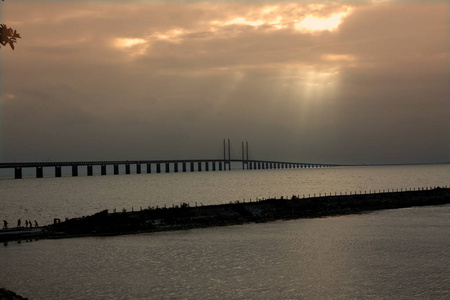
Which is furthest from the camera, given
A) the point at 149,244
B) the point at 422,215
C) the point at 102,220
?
the point at 422,215

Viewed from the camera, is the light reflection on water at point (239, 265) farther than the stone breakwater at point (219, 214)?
No

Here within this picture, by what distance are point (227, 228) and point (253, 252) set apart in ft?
63.2

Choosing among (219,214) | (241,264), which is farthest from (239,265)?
(219,214)

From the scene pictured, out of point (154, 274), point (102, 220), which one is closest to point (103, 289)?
point (154, 274)

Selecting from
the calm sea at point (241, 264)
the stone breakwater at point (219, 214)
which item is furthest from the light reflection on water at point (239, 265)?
the stone breakwater at point (219, 214)

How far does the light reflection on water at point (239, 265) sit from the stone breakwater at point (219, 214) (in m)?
4.30

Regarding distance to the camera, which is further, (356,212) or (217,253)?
(356,212)

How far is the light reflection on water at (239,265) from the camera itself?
34.8 metres

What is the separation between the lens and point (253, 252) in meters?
49.7

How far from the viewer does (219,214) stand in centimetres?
7812

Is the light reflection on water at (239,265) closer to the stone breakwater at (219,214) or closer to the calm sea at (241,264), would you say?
the calm sea at (241,264)

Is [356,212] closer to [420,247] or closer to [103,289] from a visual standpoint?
[420,247]

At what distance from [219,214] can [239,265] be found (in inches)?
1373

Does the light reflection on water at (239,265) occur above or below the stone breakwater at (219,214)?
below
